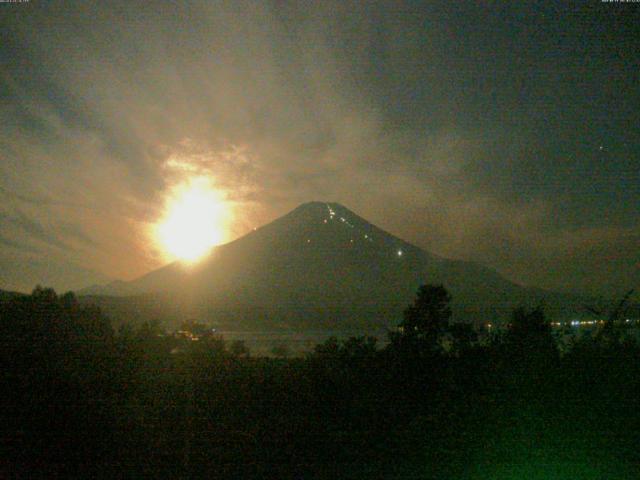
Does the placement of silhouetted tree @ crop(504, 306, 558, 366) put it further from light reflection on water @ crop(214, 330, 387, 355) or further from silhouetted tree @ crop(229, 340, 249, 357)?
silhouetted tree @ crop(229, 340, 249, 357)

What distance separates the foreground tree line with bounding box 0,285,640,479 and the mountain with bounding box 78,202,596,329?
2.81 meters

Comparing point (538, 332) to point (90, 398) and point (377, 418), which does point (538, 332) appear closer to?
point (377, 418)

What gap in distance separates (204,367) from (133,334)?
7.96 feet

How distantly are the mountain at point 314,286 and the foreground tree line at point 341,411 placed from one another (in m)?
2.81

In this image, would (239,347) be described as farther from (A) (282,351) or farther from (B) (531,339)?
(B) (531,339)

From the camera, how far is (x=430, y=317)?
8.16 metres

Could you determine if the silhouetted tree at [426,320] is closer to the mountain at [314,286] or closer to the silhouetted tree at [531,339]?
the mountain at [314,286]

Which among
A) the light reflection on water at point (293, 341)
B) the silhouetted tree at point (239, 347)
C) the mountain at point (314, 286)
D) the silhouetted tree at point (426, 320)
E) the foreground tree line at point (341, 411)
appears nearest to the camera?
the foreground tree line at point (341, 411)

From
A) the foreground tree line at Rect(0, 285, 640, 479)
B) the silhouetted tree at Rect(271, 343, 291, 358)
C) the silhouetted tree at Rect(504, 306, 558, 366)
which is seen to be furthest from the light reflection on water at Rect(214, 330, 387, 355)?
the silhouetted tree at Rect(504, 306, 558, 366)

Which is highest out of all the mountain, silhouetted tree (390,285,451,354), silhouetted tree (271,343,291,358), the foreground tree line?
the mountain

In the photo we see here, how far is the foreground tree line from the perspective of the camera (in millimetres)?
4730

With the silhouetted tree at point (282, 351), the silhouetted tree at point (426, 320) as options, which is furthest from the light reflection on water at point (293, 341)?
the silhouetted tree at point (426, 320)

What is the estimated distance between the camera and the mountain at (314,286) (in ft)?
43.9

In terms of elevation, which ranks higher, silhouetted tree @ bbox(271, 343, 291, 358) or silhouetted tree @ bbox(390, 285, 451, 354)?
silhouetted tree @ bbox(390, 285, 451, 354)
